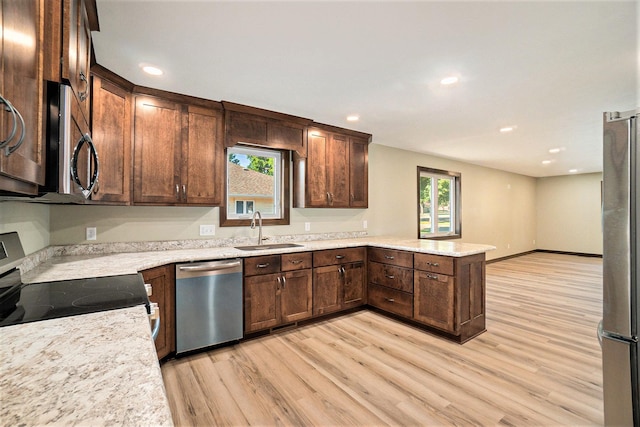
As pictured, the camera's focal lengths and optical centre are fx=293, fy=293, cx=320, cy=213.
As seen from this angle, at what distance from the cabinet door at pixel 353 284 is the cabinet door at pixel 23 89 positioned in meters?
3.05

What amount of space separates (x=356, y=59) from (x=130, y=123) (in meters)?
2.02

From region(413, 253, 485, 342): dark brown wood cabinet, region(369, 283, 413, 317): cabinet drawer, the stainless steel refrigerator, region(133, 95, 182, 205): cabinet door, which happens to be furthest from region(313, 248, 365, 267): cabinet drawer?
the stainless steel refrigerator

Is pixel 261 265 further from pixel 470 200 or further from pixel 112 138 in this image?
pixel 470 200

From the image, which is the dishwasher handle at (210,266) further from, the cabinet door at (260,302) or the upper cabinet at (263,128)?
the upper cabinet at (263,128)

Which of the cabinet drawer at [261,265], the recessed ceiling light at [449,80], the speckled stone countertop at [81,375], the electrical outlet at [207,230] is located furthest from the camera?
the electrical outlet at [207,230]

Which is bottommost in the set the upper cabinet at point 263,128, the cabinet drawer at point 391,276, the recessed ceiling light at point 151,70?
the cabinet drawer at point 391,276

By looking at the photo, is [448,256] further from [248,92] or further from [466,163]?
[466,163]

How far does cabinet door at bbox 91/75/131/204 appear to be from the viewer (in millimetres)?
2262

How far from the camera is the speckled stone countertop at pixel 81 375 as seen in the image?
53cm

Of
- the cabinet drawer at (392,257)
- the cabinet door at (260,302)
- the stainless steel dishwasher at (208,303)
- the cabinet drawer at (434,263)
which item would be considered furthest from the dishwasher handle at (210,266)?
the cabinet drawer at (434,263)

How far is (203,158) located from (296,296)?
5.73ft

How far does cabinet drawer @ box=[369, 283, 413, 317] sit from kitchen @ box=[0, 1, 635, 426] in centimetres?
107

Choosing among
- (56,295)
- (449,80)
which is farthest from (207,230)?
(449,80)

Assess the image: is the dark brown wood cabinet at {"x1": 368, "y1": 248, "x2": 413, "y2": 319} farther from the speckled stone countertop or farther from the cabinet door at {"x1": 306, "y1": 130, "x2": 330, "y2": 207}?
the speckled stone countertop
